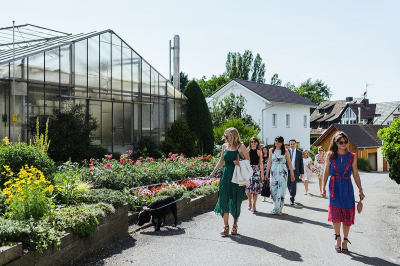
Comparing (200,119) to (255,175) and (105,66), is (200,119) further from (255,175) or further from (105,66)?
(255,175)

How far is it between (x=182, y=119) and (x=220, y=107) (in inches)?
538

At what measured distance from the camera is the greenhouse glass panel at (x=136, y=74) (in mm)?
21453

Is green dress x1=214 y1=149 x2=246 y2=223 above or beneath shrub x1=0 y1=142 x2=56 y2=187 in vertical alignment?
beneath

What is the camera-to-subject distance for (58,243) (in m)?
5.32

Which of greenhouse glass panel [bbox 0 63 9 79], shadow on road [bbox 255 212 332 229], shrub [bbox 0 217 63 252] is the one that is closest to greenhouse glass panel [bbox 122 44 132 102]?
greenhouse glass panel [bbox 0 63 9 79]

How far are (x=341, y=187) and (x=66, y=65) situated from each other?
14.4 meters

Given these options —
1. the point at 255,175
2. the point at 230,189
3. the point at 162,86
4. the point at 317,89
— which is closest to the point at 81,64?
the point at 162,86

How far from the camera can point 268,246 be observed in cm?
689

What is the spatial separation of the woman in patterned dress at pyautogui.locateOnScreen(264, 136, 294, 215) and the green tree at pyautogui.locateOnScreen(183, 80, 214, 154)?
14.2 meters

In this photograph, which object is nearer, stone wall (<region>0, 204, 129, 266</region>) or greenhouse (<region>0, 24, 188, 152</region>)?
stone wall (<region>0, 204, 129, 266</region>)

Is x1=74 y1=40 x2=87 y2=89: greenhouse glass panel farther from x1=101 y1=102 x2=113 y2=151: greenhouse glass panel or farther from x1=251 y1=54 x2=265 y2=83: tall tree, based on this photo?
x1=251 y1=54 x2=265 y2=83: tall tree

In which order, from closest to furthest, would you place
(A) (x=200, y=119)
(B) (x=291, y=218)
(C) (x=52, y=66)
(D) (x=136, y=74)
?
(B) (x=291, y=218), (C) (x=52, y=66), (D) (x=136, y=74), (A) (x=200, y=119)

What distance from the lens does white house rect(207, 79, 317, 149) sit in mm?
41250

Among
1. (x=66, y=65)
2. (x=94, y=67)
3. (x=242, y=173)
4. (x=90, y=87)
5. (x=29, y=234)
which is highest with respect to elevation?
(x=94, y=67)
